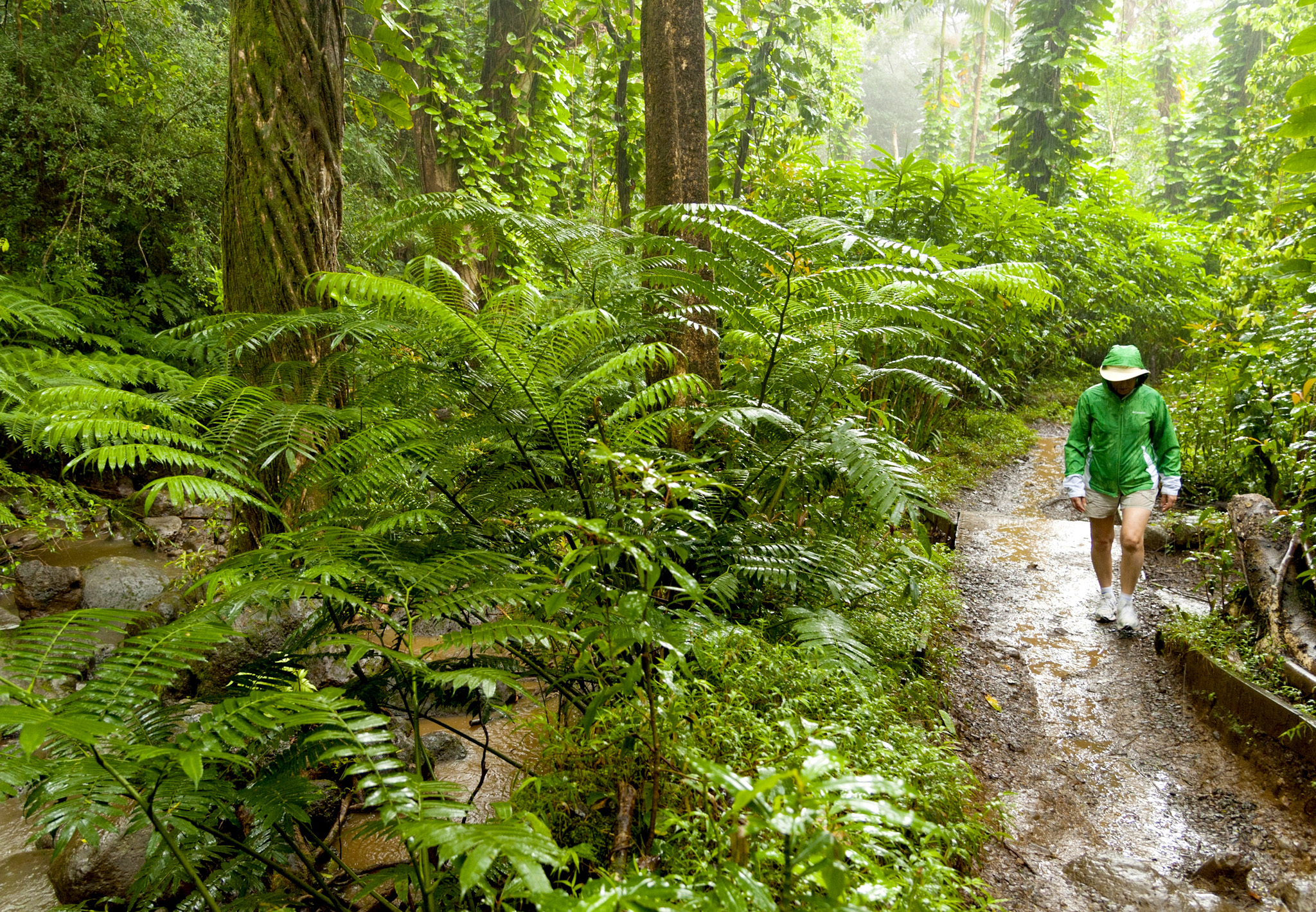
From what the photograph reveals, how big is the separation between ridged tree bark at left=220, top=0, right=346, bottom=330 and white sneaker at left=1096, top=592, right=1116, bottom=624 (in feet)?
15.6

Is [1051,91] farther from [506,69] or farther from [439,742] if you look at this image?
[439,742]

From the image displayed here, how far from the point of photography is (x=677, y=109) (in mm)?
3760

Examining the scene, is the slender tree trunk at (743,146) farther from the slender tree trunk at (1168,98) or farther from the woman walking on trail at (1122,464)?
the slender tree trunk at (1168,98)

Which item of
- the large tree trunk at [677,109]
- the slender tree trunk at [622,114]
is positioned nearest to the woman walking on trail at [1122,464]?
the large tree trunk at [677,109]

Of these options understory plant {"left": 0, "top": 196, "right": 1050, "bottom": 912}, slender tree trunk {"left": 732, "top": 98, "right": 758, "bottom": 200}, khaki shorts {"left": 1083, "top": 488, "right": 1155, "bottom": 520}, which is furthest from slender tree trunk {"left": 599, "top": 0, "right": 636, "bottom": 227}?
khaki shorts {"left": 1083, "top": 488, "right": 1155, "bottom": 520}

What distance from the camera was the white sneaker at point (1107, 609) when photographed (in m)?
4.46

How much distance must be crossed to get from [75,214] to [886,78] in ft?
161

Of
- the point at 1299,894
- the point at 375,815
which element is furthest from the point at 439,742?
the point at 1299,894

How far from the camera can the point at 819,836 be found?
3.04 feet

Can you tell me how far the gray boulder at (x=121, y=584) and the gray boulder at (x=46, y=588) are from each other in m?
0.10

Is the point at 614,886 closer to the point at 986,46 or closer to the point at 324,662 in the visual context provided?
the point at 324,662

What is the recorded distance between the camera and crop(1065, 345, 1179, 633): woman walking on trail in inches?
164

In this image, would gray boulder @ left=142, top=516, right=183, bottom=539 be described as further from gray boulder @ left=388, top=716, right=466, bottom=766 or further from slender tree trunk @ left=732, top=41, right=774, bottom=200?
slender tree trunk @ left=732, top=41, right=774, bottom=200

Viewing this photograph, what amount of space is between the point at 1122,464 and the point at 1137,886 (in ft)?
8.35
